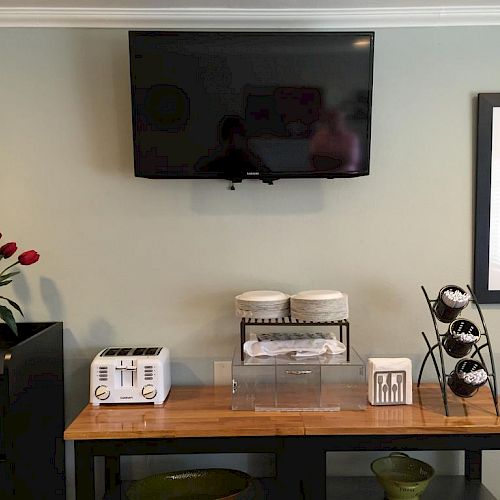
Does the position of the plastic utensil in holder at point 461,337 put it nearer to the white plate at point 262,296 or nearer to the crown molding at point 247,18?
the white plate at point 262,296

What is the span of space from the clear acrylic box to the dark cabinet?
693mm

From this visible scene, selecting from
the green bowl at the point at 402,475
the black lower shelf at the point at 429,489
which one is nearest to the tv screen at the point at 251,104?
the green bowl at the point at 402,475

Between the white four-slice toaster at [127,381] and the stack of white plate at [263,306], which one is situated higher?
the stack of white plate at [263,306]

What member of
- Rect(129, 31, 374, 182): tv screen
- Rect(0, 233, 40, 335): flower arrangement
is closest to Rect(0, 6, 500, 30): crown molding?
Rect(129, 31, 374, 182): tv screen

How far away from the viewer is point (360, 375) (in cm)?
227

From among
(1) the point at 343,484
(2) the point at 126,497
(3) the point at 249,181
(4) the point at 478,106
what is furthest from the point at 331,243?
(2) the point at 126,497

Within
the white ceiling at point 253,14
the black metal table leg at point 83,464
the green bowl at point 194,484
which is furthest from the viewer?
the white ceiling at point 253,14

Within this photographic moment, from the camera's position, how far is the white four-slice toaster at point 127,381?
2332mm

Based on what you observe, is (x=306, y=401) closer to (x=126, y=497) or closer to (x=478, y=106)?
(x=126, y=497)

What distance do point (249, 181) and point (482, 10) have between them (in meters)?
1.10

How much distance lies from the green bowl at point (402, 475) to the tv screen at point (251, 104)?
1.09 meters

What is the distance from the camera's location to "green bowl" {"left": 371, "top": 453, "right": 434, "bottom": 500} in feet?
7.42

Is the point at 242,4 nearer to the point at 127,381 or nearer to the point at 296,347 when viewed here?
the point at 296,347

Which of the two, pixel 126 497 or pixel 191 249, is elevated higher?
pixel 191 249
